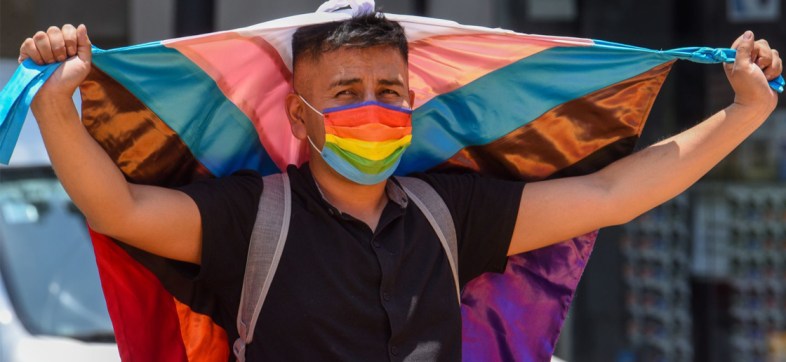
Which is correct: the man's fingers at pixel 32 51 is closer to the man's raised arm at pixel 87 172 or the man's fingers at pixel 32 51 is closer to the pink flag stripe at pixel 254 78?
the man's raised arm at pixel 87 172

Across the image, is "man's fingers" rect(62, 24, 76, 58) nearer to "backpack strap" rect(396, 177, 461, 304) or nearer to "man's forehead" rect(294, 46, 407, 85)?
"man's forehead" rect(294, 46, 407, 85)

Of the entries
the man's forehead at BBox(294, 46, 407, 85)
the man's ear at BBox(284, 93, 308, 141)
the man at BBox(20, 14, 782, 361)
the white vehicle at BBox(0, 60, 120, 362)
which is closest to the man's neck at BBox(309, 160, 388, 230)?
the man at BBox(20, 14, 782, 361)

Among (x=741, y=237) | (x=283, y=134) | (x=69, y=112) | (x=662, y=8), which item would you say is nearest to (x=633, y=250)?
(x=741, y=237)

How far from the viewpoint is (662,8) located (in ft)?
26.1

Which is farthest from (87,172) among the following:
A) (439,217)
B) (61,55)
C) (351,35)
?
(439,217)

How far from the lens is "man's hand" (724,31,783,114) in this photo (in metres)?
3.50

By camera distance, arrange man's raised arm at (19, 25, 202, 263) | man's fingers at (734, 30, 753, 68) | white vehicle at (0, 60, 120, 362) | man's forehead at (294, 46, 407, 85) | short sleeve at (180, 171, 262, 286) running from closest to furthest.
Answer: man's raised arm at (19, 25, 202, 263)
short sleeve at (180, 171, 262, 286)
man's forehead at (294, 46, 407, 85)
man's fingers at (734, 30, 753, 68)
white vehicle at (0, 60, 120, 362)

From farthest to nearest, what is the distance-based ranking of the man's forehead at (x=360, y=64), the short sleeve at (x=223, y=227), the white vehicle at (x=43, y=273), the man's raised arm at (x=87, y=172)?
the white vehicle at (x=43, y=273) → the man's forehead at (x=360, y=64) → the short sleeve at (x=223, y=227) → the man's raised arm at (x=87, y=172)

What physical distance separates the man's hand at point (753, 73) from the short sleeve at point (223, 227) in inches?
49.2

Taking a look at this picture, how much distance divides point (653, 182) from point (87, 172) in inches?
56.6

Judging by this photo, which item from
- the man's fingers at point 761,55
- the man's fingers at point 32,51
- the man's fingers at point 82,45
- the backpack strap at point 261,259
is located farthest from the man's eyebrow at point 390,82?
the man's fingers at point 761,55

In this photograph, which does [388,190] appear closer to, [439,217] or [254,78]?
[439,217]

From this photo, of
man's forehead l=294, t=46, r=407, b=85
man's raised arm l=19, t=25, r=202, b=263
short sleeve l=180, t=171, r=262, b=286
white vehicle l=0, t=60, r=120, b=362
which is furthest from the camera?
white vehicle l=0, t=60, r=120, b=362

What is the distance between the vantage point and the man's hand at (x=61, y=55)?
9.85 ft
